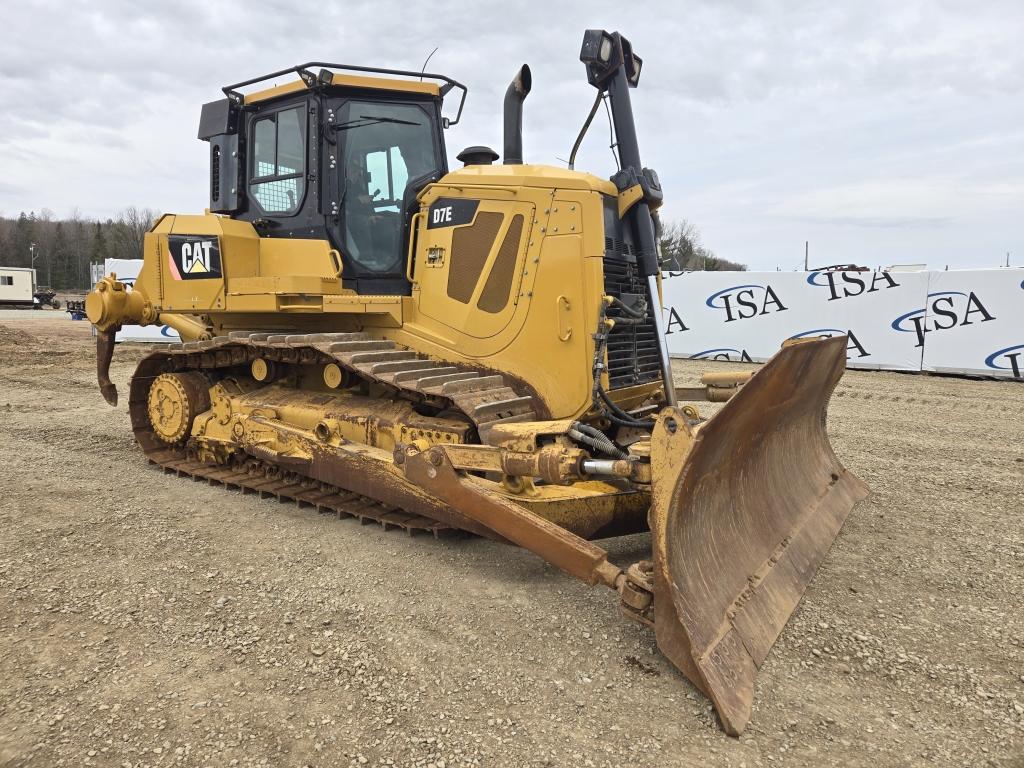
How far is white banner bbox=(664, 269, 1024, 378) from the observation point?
40.4ft

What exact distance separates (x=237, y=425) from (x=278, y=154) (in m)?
2.27

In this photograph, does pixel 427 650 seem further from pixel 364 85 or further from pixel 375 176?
pixel 364 85

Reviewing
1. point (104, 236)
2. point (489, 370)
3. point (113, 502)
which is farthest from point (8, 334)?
point (104, 236)

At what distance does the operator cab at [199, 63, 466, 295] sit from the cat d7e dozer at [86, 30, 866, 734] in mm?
18

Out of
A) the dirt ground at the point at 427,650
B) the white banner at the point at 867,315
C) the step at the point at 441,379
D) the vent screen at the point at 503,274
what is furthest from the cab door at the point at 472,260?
the white banner at the point at 867,315

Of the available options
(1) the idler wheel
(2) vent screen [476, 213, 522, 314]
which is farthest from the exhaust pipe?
(1) the idler wheel

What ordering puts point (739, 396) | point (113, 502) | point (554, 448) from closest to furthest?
point (739, 396) → point (554, 448) → point (113, 502)

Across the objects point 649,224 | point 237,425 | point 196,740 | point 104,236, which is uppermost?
point 104,236

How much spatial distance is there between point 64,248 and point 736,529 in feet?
302

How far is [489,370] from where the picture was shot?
188 inches

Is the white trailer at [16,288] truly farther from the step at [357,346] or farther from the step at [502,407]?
the step at [502,407]

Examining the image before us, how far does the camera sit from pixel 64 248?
77938mm

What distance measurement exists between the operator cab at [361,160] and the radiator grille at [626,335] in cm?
162

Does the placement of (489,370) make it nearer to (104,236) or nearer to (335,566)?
(335,566)
